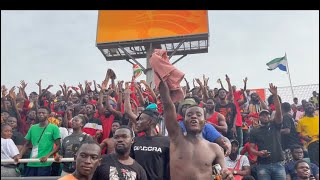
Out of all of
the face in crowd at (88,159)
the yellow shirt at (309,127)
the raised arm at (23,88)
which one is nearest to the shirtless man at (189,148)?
the face in crowd at (88,159)

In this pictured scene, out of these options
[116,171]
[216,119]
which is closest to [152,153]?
[116,171]

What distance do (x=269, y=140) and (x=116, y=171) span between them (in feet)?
11.7

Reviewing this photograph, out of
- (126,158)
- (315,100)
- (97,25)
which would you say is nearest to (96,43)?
(97,25)

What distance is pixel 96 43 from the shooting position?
2125cm

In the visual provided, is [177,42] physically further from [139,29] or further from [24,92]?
[24,92]

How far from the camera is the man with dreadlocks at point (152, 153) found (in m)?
4.06

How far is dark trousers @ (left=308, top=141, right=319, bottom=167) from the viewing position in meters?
7.13

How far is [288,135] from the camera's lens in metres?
7.14

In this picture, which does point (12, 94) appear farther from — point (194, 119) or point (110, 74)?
point (194, 119)

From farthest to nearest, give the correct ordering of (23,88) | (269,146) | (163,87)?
(23,88)
(269,146)
(163,87)

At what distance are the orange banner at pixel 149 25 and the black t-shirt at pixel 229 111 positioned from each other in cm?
1269

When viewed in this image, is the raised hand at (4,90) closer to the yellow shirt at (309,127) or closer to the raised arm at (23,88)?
the raised arm at (23,88)
